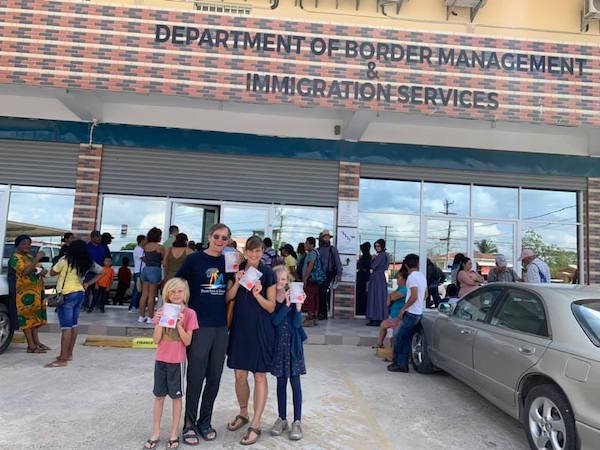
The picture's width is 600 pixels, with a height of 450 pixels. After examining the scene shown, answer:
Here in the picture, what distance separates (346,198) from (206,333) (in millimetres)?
7248

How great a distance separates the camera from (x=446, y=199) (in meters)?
10.9

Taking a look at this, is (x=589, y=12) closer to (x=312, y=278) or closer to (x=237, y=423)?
(x=312, y=278)

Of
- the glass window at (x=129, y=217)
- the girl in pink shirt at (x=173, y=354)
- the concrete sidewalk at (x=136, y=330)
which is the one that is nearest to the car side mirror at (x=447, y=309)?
the concrete sidewalk at (x=136, y=330)

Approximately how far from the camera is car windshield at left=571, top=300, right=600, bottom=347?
3.43 metres

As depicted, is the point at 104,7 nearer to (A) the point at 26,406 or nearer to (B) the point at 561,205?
(A) the point at 26,406

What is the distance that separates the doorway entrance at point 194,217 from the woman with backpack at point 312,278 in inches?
105

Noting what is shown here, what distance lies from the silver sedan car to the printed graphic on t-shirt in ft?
8.43

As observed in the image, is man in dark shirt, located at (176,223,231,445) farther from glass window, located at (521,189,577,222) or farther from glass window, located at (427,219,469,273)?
glass window, located at (521,189,577,222)

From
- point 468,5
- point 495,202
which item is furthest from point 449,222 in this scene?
point 468,5

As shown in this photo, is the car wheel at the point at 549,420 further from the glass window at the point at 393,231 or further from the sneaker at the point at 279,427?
the glass window at the point at 393,231

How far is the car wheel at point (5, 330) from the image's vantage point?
240 inches

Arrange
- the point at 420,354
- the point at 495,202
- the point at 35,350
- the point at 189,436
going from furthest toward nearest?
the point at 495,202 → the point at 35,350 → the point at 420,354 → the point at 189,436

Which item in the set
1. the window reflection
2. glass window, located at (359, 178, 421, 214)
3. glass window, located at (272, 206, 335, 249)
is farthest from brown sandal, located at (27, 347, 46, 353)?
glass window, located at (359, 178, 421, 214)

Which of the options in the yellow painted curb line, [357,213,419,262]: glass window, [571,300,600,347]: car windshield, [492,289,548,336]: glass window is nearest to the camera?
[571,300,600,347]: car windshield
